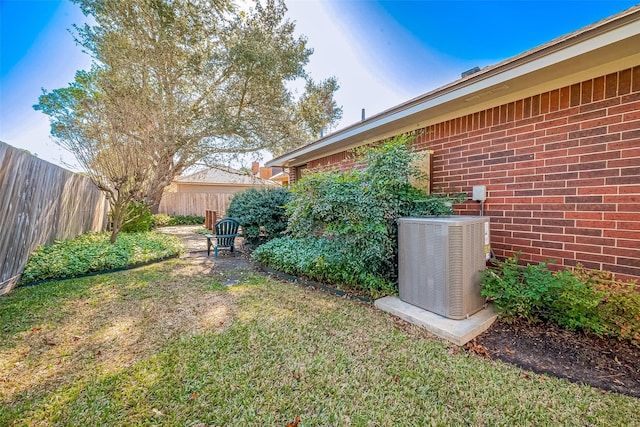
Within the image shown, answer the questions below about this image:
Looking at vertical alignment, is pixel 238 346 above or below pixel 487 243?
below

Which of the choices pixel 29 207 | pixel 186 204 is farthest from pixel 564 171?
pixel 186 204

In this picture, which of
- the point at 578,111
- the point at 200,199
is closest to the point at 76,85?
the point at 200,199

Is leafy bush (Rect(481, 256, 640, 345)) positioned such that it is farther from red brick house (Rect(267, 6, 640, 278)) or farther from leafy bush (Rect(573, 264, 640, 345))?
red brick house (Rect(267, 6, 640, 278))

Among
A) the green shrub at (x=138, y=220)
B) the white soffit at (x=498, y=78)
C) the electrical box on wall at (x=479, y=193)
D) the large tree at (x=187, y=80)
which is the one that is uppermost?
the large tree at (x=187, y=80)

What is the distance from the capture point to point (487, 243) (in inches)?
132

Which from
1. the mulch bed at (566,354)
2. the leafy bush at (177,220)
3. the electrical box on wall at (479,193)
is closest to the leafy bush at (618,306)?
the mulch bed at (566,354)

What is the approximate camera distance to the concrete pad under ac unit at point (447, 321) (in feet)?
9.16

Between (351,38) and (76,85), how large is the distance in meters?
10.6

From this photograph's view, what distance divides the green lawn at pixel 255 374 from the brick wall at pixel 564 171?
63.4 inches

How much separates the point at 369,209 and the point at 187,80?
11.8 metres

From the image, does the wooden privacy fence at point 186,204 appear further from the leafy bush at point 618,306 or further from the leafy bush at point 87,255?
the leafy bush at point 618,306

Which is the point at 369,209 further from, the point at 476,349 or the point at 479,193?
the point at 476,349

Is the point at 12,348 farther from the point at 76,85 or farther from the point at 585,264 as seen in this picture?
the point at 76,85

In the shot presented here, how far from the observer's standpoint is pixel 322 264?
464 centimetres
